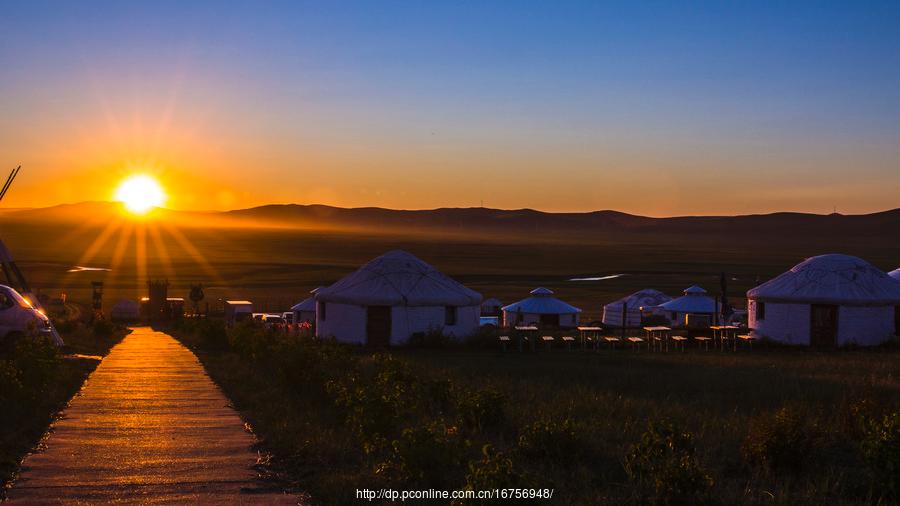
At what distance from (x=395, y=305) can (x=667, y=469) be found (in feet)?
75.3

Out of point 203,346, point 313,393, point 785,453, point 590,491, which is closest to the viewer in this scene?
point 590,491

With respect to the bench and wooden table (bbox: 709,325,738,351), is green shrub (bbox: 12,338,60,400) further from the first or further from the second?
the bench

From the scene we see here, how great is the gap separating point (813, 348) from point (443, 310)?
1242cm

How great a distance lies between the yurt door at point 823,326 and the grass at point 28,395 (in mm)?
23379

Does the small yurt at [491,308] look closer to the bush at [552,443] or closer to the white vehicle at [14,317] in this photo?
the white vehicle at [14,317]

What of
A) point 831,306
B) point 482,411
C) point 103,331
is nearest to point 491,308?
point 831,306

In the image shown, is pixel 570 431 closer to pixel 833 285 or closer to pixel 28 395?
pixel 28 395

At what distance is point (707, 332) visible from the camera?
3186 cm

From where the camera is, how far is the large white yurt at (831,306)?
100 ft

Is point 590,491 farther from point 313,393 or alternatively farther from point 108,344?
point 108,344

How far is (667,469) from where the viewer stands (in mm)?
7492

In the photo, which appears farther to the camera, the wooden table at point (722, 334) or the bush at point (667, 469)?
the wooden table at point (722, 334)

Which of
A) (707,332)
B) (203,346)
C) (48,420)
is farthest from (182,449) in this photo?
(707,332)

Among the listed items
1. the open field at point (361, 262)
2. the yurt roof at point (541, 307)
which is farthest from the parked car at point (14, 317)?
the open field at point (361, 262)
